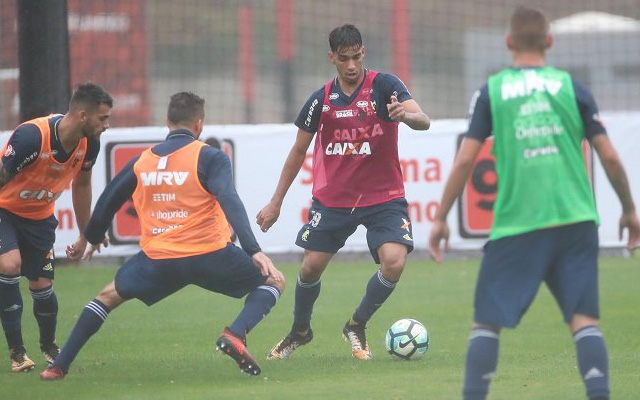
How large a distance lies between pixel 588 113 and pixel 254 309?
2.60 metres

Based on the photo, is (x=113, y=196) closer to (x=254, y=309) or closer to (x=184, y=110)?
(x=184, y=110)

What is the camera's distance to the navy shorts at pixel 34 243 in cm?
816

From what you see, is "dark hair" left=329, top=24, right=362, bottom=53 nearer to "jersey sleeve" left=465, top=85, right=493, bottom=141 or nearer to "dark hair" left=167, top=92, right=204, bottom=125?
"dark hair" left=167, top=92, right=204, bottom=125

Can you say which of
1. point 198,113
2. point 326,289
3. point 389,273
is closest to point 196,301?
point 326,289

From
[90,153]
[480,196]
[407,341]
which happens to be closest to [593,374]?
[407,341]

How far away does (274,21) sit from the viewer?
73.2 feet

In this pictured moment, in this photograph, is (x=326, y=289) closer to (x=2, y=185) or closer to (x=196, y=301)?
(x=196, y=301)

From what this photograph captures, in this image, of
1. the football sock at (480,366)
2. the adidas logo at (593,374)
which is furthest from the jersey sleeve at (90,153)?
the adidas logo at (593,374)

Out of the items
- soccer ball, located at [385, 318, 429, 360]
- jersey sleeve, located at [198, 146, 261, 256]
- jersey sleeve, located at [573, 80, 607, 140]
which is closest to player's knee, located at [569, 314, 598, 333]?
jersey sleeve, located at [573, 80, 607, 140]

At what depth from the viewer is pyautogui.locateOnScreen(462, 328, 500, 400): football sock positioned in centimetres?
→ 543

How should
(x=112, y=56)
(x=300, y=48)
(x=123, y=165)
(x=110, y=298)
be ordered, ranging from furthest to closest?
(x=300, y=48)
(x=112, y=56)
(x=123, y=165)
(x=110, y=298)

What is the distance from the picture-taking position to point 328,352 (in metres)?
8.77

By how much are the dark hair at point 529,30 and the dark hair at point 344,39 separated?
98.1 inches

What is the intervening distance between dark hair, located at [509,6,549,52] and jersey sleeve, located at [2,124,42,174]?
11.4ft
